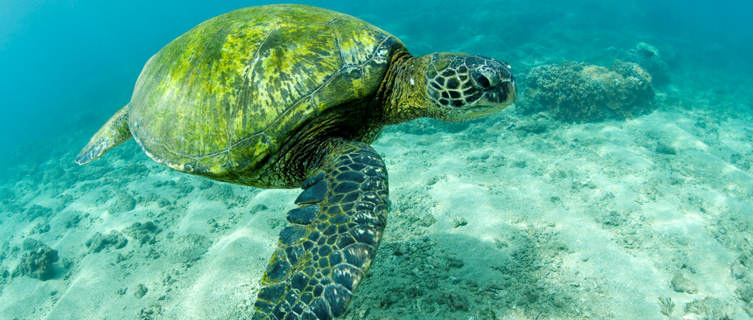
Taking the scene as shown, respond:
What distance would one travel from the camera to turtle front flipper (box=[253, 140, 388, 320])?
1.59 m

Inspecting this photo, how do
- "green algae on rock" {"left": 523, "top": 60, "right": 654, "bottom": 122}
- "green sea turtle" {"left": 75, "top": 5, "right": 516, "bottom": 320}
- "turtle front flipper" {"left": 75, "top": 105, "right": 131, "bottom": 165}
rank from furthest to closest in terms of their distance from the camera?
"green algae on rock" {"left": 523, "top": 60, "right": 654, "bottom": 122} < "turtle front flipper" {"left": 75, "top": 105, "right": 131, "bottom": 165} < "green sea turtle" {"left": 75, "top": 5, "right": 516, "bottom": 320}

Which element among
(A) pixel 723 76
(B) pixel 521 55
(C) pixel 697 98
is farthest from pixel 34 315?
(A) pixel 723 76

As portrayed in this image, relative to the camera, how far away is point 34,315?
5410 mm

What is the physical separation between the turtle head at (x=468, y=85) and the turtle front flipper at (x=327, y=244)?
85 cm

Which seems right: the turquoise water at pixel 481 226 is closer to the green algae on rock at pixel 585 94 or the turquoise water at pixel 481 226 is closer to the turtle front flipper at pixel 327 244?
the green algae on rock at pixel 585 94

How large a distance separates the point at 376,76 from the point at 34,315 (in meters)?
7.42

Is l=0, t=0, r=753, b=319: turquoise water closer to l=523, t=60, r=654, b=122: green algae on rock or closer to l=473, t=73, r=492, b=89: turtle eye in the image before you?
l=523, t=60, r=654, b=122: green algae on rock

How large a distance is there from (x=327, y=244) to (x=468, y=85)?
1.59 meters

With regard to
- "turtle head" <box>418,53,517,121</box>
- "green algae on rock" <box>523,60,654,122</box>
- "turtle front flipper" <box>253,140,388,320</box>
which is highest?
"turtle head" <box>418,53,517,121</box>

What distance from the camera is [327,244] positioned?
1.74 meters

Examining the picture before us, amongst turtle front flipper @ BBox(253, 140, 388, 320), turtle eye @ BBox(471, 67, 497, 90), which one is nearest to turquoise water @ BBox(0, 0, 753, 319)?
turtle front flipper @ BBox(253, 140, 388, 320)

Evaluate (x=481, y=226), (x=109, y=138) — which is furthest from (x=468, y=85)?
(x=109, y=138)

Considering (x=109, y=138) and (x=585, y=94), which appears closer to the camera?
(x=109, y=138)

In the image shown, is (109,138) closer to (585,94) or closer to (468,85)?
(468,85)
